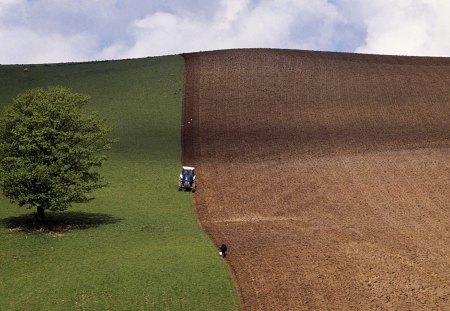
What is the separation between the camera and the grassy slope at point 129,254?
95.3ft

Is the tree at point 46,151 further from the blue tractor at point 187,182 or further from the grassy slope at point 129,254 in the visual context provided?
the blue tractor at point 187,182

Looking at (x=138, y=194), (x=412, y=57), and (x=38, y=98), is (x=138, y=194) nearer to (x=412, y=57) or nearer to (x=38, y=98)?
(x=38, y=98)

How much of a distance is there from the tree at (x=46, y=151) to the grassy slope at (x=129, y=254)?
9.11 feet

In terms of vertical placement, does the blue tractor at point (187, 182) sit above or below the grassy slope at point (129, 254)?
above

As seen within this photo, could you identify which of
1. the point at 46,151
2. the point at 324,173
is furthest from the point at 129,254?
the point at 324,173

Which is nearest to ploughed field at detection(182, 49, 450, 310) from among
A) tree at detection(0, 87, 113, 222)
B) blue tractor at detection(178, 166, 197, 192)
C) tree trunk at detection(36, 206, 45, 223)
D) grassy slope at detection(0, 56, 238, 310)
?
blue tractor at detection(178, 166, 197, 192)

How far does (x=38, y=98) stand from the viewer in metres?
42.4

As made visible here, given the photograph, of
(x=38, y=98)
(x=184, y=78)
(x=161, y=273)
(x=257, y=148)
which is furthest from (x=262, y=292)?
(x=184, y=78)

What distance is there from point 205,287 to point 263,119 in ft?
148

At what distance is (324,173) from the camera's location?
2243 inches

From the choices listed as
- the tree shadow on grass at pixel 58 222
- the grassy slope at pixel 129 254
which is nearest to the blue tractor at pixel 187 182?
the grassy slope at pixel 129 254

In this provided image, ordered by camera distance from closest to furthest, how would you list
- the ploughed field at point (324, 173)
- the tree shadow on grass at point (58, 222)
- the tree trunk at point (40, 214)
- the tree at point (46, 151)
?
the ploughed field at point (324, 173), the tree at point (46, 151), the tree shadow on grass at point (58, 222), the tree trunk at point (40, 214)

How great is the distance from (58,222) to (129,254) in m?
10.5

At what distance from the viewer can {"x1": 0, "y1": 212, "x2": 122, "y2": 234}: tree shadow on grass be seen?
4038 centimetres
